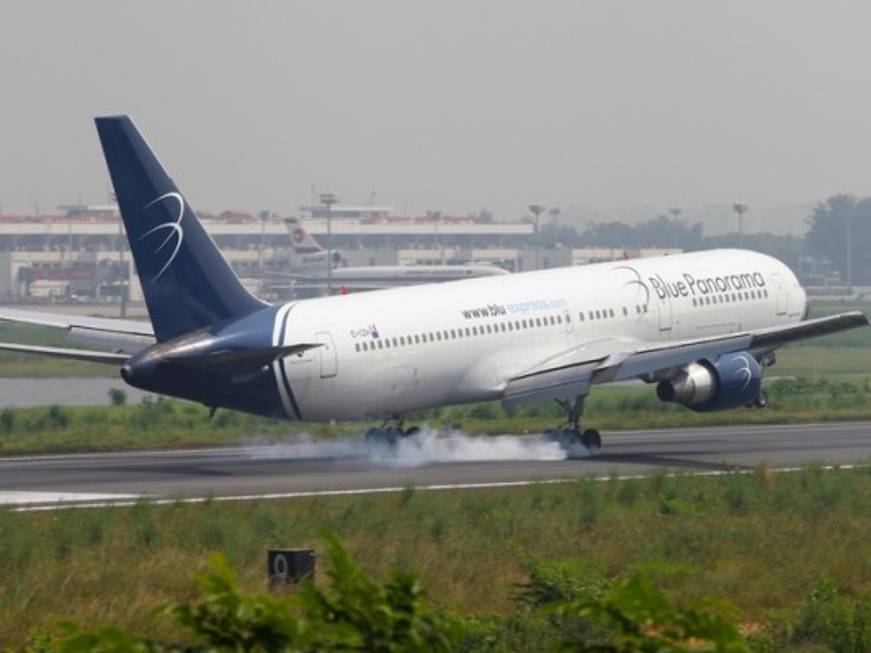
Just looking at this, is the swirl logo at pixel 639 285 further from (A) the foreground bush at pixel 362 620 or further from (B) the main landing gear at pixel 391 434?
(A) the foreground bush at pixel 362 620

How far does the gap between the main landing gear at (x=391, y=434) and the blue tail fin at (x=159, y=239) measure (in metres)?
6.55

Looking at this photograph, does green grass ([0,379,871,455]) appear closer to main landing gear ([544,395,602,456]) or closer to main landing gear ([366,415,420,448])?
main landing gear ([366,415,420,448])

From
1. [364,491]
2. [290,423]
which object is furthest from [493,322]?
[290,423]

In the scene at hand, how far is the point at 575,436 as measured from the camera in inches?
1890

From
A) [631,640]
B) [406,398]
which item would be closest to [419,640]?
[631,640]

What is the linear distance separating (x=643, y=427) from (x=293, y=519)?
2617cm

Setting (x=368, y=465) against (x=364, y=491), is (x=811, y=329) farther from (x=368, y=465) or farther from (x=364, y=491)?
(x=364, y=491)

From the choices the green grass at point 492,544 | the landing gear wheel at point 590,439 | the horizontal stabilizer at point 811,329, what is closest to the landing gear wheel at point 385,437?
the landing gear wheel at point 590,439

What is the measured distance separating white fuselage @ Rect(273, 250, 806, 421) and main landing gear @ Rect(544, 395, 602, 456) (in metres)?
1.63

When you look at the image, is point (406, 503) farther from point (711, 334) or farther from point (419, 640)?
point (419, 640)

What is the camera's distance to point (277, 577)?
2456 cm

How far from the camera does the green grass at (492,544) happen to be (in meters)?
24.8

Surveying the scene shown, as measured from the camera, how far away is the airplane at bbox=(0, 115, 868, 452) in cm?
4338

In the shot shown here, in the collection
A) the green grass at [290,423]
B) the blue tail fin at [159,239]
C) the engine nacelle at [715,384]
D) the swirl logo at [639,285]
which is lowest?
the green grass at [290,423]
